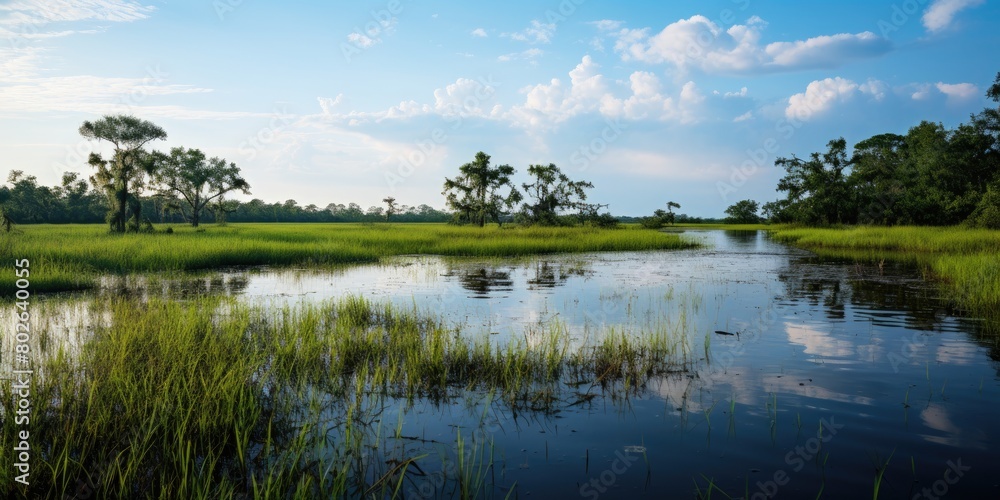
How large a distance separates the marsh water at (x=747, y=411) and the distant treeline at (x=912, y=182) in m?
29.1

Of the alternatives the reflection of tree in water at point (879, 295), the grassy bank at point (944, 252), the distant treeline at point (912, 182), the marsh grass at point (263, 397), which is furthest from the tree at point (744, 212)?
the marsh grass at point (263, 397)

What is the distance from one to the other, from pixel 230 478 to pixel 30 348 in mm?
5930

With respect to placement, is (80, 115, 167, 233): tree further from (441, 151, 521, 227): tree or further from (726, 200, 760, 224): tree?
(726, 200, 760, 224): tree

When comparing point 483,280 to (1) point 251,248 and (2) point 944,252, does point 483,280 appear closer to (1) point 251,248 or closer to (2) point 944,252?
(1) point 251,248

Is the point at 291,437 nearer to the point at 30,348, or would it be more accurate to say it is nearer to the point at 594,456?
the point at 594,456

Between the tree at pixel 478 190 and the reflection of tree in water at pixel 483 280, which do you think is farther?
the tree at pixel 478 190

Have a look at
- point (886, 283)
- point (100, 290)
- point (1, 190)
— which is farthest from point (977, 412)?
point (1, 190)

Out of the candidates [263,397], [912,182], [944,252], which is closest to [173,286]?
[263,397]

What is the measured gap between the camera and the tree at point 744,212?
101m

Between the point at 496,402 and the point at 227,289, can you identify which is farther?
the point at 227,289

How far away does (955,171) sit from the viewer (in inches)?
1548

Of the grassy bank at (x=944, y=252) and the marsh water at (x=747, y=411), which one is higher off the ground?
the grassy bank at (x=944, y=252)

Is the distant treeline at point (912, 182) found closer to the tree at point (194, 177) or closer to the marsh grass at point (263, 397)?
the marsh grass at point (263, 397)

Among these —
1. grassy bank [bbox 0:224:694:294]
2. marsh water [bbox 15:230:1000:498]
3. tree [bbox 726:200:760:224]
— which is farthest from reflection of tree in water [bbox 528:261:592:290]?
tree [bbox 726:200:760:224]
